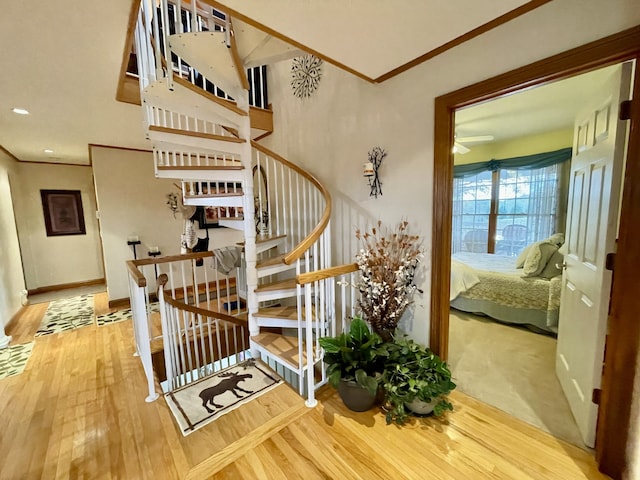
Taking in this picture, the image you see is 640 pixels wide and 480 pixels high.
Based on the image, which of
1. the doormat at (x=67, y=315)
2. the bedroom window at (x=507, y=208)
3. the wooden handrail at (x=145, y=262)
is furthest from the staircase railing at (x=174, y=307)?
the bedroom window at (x=507, y=208)

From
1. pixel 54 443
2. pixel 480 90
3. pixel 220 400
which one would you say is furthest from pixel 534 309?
pixel 54 443

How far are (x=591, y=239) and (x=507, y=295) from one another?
1765 millimetres

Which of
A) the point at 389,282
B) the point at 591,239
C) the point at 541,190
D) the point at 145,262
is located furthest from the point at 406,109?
the point at 541,190

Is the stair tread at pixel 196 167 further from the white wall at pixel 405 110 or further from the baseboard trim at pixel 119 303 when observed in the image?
the baseboard trim at pixel 119 303

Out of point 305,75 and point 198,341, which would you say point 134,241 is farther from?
point 305,75

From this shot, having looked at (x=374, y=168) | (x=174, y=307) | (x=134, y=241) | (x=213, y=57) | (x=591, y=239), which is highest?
(x=213, y=57)

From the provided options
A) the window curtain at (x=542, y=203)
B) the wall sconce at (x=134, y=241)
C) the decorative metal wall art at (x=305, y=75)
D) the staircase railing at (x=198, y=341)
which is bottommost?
the staircase railing at (x=198, y=341)

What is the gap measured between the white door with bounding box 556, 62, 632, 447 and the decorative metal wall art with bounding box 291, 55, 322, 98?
7.65 ft

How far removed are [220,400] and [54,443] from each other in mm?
959

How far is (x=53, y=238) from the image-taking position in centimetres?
493

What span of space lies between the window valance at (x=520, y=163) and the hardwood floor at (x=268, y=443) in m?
3.95

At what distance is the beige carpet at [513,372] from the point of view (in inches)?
67.6

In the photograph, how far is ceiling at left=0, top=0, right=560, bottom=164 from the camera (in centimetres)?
132

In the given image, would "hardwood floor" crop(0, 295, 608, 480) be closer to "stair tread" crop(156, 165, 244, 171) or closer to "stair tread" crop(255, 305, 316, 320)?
"stair tread" crop(255, 305, 316, 320)
